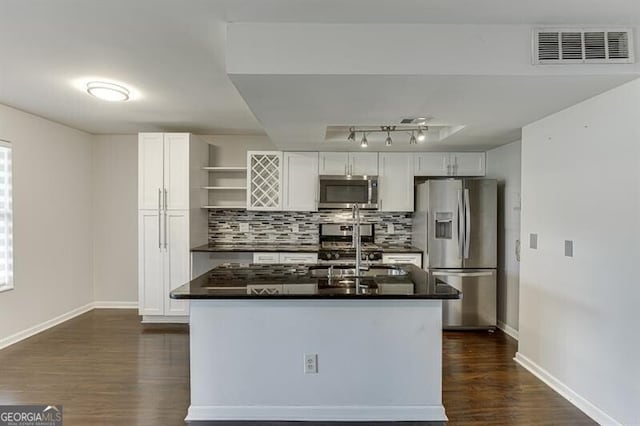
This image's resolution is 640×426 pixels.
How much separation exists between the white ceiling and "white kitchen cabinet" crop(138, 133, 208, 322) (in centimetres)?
78

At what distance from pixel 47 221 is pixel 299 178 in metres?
3.00

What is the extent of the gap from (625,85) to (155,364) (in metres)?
4.10

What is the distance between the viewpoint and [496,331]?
4363 millimetres

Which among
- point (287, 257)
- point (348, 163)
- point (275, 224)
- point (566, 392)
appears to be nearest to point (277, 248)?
point (287, 257)

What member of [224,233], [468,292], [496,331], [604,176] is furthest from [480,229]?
[224,233]

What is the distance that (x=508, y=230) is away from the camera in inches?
171

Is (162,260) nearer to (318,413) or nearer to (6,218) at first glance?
(6,218)

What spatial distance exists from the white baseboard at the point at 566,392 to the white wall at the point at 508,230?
34.2 inches

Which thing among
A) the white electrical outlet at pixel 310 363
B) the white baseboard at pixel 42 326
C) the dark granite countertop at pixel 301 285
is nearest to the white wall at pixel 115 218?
the white baseboard at pixel 42 326

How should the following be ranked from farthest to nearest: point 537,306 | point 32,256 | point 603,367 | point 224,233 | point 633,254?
point 224,233 < point 32,256 < point 537,306 < point 603,367 < point 633,254

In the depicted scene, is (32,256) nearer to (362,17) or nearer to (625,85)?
(362,17)

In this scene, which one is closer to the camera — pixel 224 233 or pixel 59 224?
pixel 59 224

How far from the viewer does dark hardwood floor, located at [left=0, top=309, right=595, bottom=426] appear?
99.7 inches

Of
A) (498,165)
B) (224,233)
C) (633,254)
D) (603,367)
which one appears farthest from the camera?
(224,233)
